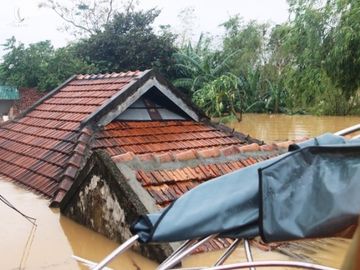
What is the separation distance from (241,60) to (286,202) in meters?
24.4

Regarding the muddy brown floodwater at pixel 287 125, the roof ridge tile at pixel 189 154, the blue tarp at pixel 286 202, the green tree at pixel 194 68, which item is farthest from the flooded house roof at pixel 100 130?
the green tree at pixel 194 68

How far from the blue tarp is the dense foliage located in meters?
14.2

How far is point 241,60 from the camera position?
26.0 metres

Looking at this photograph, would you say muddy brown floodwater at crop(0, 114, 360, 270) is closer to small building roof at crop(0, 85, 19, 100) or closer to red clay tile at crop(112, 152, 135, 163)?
red clay tile at crop(112, 152, 135, 163)

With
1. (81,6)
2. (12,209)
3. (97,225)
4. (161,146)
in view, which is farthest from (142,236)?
(81,6)

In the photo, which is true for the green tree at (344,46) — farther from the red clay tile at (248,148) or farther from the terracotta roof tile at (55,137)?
the red clay tile at (248,148)

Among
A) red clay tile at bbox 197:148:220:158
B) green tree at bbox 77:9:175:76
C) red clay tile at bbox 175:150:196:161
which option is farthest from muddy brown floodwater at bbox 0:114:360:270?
green tree at bbox 77:9:175:76

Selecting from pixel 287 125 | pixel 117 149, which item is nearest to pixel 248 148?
pixel 117 149

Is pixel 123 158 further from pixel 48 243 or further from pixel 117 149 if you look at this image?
pixel 117 149

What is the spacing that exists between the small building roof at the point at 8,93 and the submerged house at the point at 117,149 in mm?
10701

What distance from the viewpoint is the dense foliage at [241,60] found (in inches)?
669

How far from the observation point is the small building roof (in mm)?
19902

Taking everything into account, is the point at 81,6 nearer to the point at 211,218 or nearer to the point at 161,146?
the point at 161,146

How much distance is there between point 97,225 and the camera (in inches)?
206
